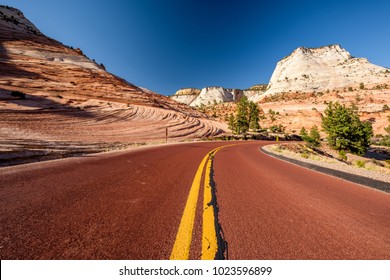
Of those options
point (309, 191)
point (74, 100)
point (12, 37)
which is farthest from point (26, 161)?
point (12, 37)

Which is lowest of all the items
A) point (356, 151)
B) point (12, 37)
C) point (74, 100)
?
point (356, 151)

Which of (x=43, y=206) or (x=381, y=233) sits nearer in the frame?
(x=381, y=233)

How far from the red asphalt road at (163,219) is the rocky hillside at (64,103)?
12.2m

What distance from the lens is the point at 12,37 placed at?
132ft

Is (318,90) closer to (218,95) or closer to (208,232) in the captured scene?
(218,95)

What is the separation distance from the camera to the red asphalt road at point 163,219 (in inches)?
74.2

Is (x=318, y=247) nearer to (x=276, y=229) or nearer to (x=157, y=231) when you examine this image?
(x=276, y=229)

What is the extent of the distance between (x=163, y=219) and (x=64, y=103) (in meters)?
30.5

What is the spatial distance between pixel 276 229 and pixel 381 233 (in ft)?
4.65

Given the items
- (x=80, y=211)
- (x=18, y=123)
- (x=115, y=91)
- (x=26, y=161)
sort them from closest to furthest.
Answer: (x=80, y=211) < (x=26, y=161) < (x=18, y=123) < (x=115, y=91)

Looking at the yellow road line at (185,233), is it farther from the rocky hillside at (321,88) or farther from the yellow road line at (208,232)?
the rocky hillside at (321,88)

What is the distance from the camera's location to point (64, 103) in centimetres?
2588

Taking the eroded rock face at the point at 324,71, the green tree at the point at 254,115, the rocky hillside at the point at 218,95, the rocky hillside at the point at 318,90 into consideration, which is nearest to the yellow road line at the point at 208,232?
the green tree at the point at 254,115
